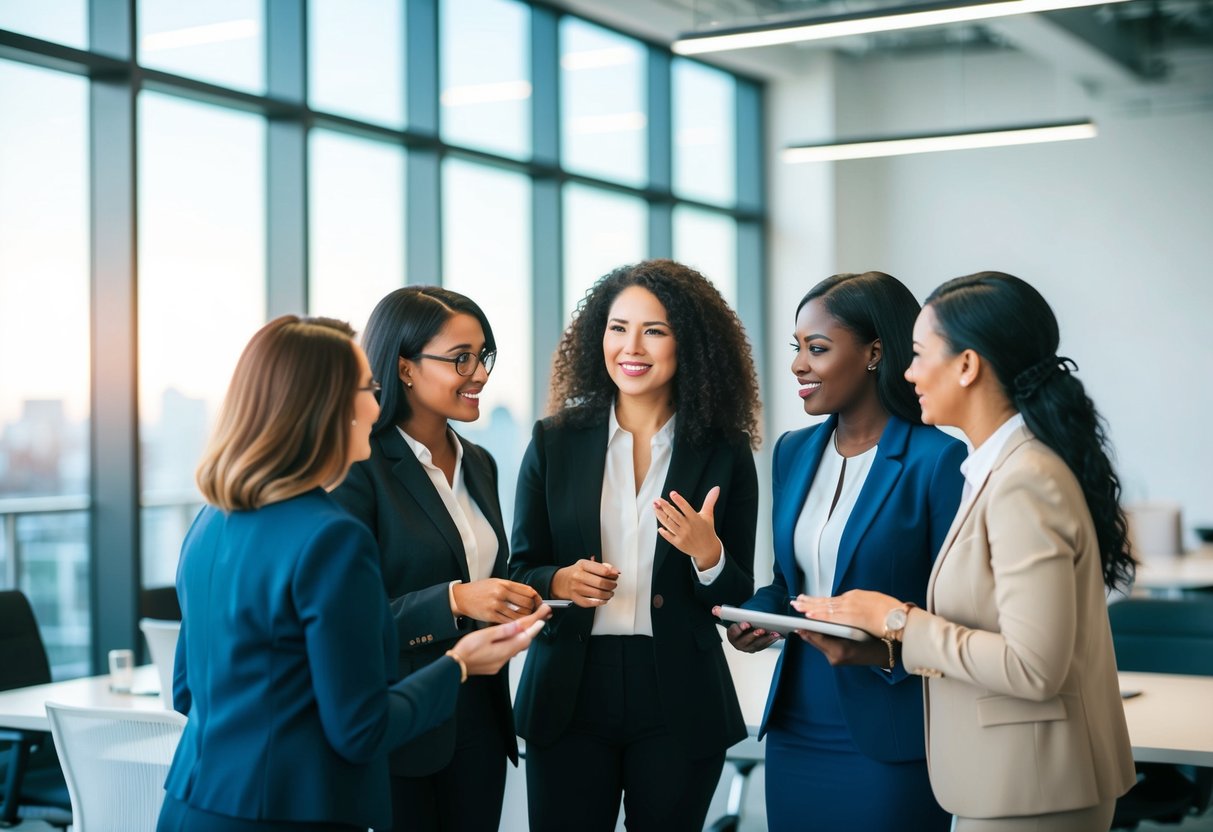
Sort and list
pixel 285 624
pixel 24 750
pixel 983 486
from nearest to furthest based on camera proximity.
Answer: pixel 285 624
pixel 983 486
pixel 24 750

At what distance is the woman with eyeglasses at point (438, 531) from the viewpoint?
2.26 meters

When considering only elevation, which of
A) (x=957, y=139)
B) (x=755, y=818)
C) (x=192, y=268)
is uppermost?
(x=957, y=139)

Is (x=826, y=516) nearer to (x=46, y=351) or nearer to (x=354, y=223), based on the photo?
(x=46, y=351)

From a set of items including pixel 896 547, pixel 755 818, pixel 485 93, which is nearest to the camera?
pixel 896 547

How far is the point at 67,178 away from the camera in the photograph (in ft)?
18.3

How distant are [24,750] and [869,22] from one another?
3787mm

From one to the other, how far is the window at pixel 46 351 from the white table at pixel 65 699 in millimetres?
1654

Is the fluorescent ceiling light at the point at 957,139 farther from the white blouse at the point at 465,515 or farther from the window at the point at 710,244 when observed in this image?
the white blouse at the point at 465,515

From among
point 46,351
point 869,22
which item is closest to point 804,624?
point 869,22

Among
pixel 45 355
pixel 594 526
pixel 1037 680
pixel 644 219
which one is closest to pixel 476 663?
pixel 594 526

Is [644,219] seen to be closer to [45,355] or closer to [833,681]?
[45,355]

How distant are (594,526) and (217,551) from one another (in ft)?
3.00

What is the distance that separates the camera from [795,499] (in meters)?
2.48

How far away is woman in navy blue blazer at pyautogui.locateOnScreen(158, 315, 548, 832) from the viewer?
1695mm
